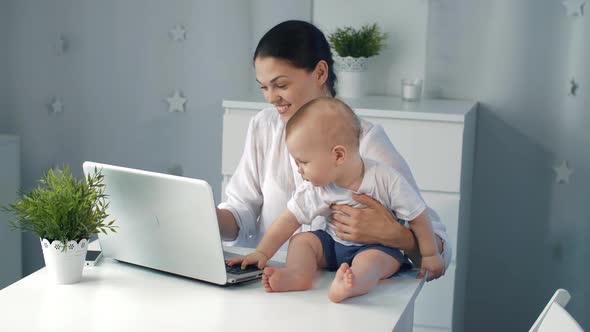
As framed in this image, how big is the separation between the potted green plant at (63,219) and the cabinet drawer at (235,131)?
1.33 metres

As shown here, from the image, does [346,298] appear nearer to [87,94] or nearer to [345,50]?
[345,50]

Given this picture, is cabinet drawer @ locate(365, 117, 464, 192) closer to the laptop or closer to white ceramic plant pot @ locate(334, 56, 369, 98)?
white ceramic plant pot @ locate(334, 56, 369, 98)

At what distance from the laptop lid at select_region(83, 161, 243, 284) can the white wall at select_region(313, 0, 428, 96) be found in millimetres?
1720

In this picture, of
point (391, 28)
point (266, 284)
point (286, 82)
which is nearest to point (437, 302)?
point (391, 28)

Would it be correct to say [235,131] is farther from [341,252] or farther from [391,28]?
[341,252]

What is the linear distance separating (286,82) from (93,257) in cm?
63

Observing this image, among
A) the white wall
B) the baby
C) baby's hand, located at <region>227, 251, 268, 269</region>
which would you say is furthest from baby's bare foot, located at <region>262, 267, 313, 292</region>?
the white wall

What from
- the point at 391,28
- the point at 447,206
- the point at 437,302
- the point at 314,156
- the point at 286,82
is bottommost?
the point at 437,302

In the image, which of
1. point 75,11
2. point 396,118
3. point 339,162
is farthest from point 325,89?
point 75,11

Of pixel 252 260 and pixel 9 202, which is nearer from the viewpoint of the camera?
pixel 252 260

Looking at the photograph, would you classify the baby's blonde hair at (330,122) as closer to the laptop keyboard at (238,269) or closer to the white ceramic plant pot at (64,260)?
the laptop keyboard at (238,269)

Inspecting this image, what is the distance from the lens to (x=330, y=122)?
5.49 feet

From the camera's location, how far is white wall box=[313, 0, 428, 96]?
319 cm

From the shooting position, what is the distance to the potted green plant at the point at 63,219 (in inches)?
62.3
